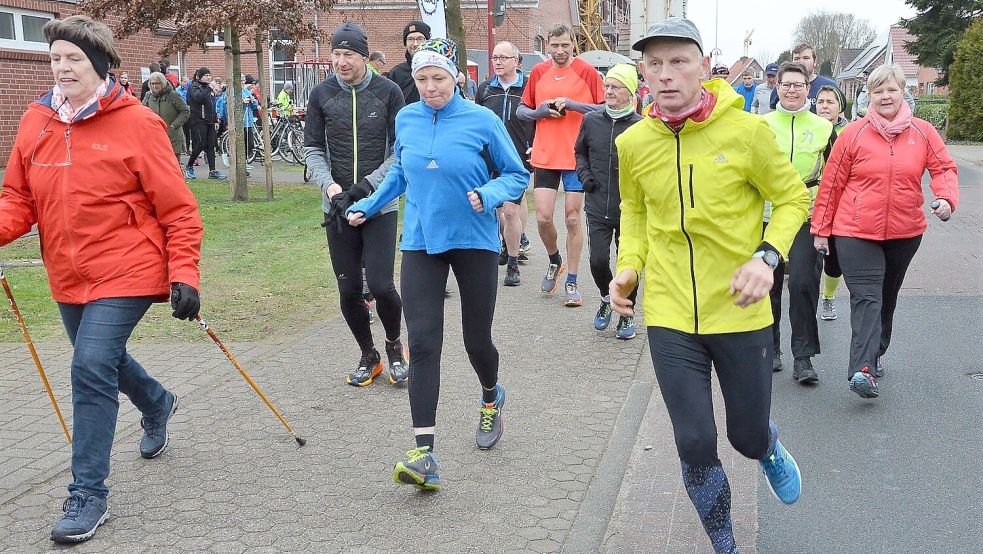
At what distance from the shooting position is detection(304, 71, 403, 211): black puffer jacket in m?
6.21

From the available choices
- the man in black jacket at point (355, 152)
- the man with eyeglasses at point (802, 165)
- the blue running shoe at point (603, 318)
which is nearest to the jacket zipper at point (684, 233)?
the man in black jacket at point (355, 152)

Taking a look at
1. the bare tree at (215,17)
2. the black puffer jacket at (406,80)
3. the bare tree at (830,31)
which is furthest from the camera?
the bare tree at (830,31)

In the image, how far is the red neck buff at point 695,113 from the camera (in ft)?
11.8

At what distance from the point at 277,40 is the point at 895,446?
12819 mm

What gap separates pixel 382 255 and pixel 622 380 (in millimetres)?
1803

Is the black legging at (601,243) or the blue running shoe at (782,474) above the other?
the black legging at (601,243)

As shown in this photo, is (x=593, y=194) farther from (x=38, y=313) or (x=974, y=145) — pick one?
(x=974, y=145)

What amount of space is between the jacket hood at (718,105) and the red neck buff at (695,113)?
1 cm

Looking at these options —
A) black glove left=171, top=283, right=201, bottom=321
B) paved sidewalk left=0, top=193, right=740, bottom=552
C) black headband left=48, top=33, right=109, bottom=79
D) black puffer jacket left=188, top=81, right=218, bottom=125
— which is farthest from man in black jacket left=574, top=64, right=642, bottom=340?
black puffer jacket left=188, top=81, right=218, bottom=125

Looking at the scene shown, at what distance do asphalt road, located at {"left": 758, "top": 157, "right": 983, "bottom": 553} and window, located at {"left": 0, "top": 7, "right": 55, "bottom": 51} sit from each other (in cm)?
1738

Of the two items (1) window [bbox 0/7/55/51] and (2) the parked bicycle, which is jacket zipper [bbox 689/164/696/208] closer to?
(1) window [bbox 0/7/55/51]

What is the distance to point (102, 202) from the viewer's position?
4320 mm

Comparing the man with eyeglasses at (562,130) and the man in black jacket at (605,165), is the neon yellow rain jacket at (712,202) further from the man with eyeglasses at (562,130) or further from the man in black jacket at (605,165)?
the man with eyeglasses at (562,130)

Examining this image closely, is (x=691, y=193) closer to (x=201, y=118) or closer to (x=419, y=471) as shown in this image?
(x=419, y=471)
